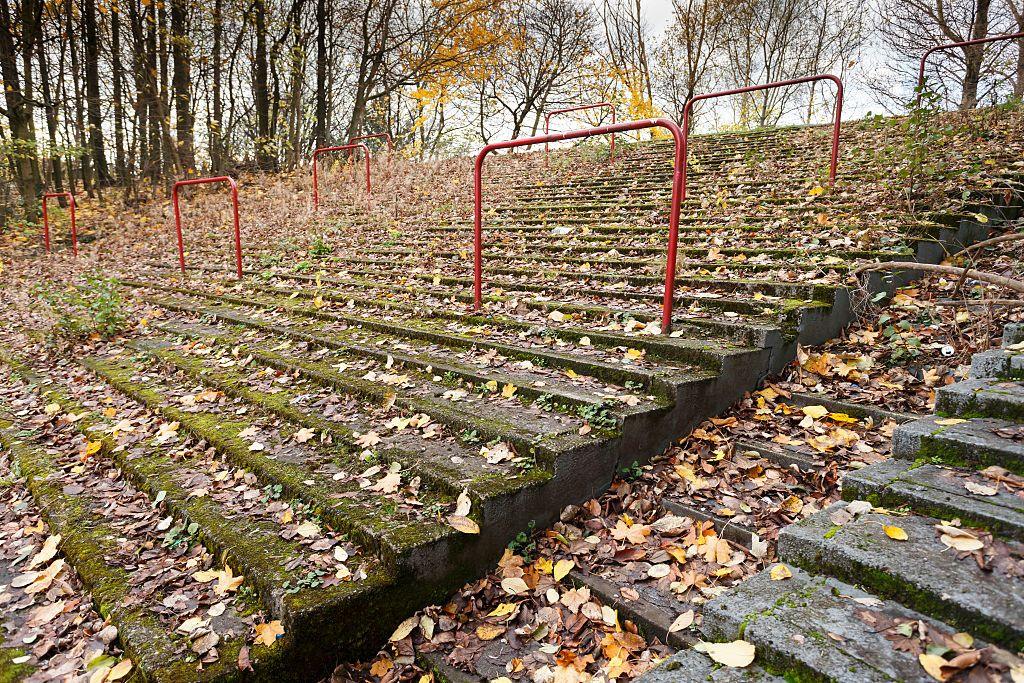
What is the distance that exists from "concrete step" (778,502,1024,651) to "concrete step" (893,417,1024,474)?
41 centimetres

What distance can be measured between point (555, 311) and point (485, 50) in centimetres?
1595

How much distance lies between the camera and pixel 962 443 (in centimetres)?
226

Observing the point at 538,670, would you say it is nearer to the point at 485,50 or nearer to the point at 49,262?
the point at 49,262

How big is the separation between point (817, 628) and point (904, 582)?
0.97 ft

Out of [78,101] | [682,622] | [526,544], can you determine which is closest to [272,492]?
[526,544]

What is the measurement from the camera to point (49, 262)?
10.0 meters

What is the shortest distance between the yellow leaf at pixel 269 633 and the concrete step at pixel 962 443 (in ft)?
8.02

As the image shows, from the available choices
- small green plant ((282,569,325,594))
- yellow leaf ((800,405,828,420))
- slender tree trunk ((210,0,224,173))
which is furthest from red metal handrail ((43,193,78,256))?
yellow leaf ((800,405,828,420))

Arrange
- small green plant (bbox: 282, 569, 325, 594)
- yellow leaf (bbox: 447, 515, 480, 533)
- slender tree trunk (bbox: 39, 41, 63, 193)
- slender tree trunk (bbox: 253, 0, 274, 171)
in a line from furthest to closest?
slender tree trunk (bbox: 253, 0, 274, 171) → slender tree trunk (bbox: 39, 41, 63, 193) → yellow leaf (bbox: 447, 515, 480, 533) → small green plant (bbox: 282, 569, 325, 594)

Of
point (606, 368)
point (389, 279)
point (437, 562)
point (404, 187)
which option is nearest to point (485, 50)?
point (404, 187)

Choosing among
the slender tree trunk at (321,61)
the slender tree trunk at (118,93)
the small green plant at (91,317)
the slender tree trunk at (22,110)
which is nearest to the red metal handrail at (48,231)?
the slender tree trunk at (22,110)

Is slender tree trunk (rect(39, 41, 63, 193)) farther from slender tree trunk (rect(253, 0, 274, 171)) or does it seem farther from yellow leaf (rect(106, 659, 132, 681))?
yellow leaf (rect(106, 659, 132, 681))

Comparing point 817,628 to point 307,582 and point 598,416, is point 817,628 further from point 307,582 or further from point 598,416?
point 307,582

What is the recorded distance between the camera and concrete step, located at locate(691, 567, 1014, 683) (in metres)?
1.53
